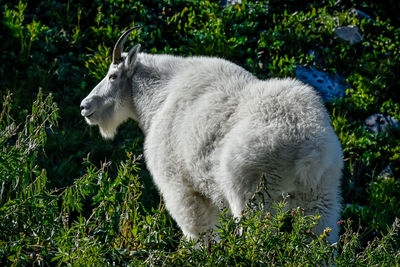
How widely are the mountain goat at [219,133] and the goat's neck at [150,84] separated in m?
0.01

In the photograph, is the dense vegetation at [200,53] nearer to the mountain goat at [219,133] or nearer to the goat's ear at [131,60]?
the mountain goat at [219,133]

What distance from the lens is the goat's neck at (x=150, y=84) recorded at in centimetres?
550

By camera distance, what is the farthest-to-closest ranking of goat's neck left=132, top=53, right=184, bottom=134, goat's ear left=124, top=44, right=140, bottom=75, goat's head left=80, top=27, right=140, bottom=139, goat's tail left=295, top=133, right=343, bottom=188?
goat's head left=80, top=27, right=140, bottom=139 → goat's ear left=124, top=44, right=140, bottom=75 → goat's neck left=132, top=53, right=184, bottom=134 → goat's tail left=295, top=133, right=343, bottom=188

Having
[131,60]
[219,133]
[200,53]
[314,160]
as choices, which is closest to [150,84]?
[131,60]

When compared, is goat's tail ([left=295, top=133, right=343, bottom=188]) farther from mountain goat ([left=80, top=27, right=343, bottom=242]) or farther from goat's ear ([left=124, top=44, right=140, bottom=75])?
goat's ear ([left=124, top=44, right=140, bottom=75])

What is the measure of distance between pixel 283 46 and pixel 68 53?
339 cm

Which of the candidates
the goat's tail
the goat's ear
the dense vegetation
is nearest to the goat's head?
the goat's ear

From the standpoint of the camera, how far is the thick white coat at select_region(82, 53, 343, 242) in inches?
153

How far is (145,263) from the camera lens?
3041 mm

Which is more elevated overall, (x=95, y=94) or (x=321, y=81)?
(x=95, y=94)

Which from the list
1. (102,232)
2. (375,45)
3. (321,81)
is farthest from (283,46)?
(102,232)

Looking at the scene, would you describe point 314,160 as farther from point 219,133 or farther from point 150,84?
point 150,84

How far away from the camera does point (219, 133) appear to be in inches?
174

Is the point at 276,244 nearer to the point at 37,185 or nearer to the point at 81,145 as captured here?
the point at 37,185
